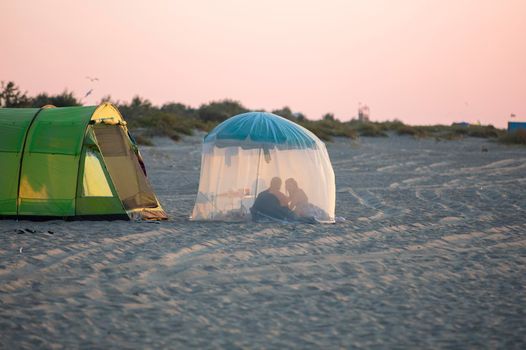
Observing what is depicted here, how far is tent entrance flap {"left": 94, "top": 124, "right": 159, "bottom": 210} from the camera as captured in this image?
13.8 m

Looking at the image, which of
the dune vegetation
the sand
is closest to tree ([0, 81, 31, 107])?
the dune vegetation

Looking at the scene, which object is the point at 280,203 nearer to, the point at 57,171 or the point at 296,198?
Answer: the point at 296,198

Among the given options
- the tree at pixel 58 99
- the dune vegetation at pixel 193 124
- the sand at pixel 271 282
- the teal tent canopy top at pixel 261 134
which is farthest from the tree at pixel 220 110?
the teal tent canopy top at pixel 261 134

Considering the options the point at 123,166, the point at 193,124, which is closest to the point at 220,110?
the point at 193,124

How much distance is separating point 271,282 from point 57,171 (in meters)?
5.49

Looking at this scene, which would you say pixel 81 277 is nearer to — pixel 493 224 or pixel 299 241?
pixel 299 241

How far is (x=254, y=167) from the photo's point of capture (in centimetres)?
1334

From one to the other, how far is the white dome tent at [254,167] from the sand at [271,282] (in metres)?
0.57

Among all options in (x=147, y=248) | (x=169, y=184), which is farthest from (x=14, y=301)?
(x=169, y=184)

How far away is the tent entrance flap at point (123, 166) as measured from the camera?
45.3 feet

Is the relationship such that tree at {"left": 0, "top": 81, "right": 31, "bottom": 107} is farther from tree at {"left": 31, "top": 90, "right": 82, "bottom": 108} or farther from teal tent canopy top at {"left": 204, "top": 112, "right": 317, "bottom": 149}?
teal tent canopy top at {"left": 204, "top": 112, "right": 317, "bottom": 149}

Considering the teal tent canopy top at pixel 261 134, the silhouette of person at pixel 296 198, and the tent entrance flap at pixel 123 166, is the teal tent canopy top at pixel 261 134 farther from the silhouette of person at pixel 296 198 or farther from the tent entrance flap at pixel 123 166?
the tent entrance flap at pixel 123 166

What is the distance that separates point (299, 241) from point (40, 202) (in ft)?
14.0

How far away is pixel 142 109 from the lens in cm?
3981
